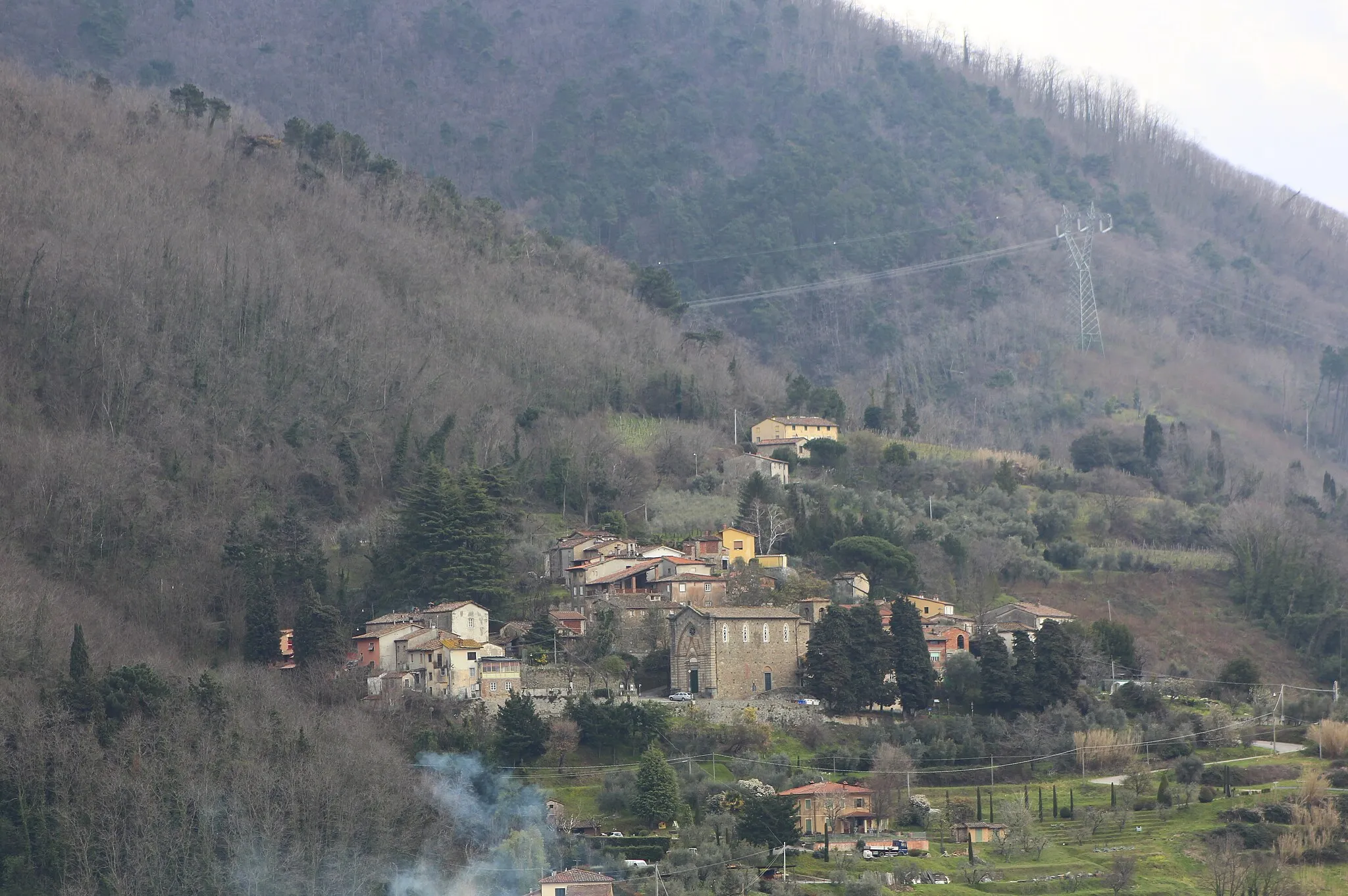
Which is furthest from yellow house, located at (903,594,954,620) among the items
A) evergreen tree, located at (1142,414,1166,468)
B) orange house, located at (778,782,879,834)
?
evergreen tree, located at (1142,414,1166,468)

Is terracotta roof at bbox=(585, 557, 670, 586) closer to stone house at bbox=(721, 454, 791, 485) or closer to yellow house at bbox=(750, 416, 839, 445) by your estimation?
stone house at bbox=(721, 454, 791, 485)

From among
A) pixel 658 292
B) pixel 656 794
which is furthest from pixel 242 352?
pixel 658 292

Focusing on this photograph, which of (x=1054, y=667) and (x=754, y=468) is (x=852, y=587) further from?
(x=754, y=468)

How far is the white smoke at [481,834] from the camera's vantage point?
4897 cm

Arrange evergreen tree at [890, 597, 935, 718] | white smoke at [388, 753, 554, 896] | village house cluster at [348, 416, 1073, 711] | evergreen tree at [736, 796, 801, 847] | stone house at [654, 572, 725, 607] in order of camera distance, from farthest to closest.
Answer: stone house at [654, 572, 725, 607]
evergreen tree at [890, 597, 935, 718]
village house cluster at [348, 416, 1073, 711]
evergreen tree at [736, 796, 801, 847]
white smoke at [388, 753, 554, 896]

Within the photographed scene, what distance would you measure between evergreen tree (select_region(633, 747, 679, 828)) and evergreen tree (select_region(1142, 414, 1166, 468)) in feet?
158

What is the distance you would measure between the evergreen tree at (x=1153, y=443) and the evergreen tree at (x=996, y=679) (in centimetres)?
3467

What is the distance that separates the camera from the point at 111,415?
2771 inches

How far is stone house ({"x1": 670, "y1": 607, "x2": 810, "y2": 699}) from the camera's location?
62281 millimetres

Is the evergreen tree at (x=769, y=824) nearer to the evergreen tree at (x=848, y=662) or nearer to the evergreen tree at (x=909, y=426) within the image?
the evergreen tree at (x=848, y=662)

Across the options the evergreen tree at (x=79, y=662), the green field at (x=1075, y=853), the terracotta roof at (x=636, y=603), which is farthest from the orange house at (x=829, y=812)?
the evergreen tree at (x=79, y=662)

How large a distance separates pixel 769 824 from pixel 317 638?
15.3 meters

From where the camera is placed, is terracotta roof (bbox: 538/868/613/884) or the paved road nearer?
terracotta roof (bbox: 538/868/613/884)

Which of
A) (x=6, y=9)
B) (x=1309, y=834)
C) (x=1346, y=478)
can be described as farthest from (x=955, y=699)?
(x=6, y=9)
